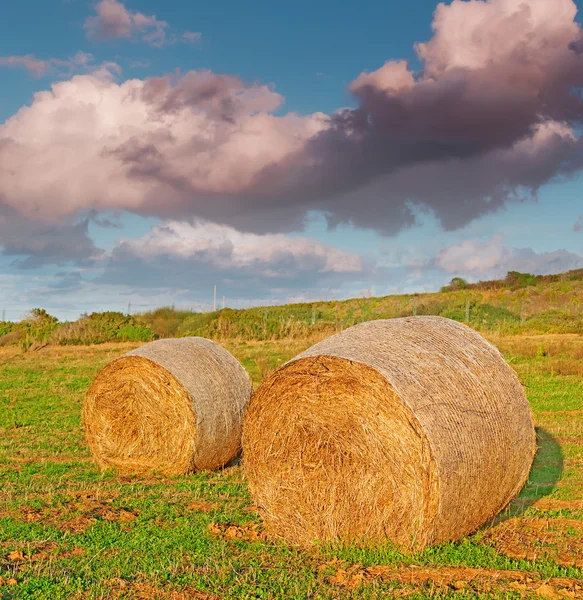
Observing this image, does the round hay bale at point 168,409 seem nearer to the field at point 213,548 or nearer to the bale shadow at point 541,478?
the field at point 213,548

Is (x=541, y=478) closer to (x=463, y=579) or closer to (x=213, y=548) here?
(x=463, y=579)

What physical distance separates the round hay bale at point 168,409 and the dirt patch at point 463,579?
16.5 feet

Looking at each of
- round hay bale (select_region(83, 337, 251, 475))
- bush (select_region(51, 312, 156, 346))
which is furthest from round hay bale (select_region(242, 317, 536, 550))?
bush (select_region(51, 312, 156, 346))

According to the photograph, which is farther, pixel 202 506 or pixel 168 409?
pixel 168 409

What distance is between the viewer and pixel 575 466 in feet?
37.4

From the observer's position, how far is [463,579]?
632cm

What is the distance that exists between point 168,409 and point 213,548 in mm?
4459

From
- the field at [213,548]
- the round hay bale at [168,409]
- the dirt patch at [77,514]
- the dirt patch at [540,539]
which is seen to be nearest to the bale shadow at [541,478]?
the field at [213,548]

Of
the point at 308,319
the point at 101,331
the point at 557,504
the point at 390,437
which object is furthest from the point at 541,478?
the point at 308,319

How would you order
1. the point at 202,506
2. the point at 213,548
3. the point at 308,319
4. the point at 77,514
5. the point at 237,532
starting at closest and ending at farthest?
the point at 213,548 → the point at 237,532 → the point at 77,514 → the point at 202,506 → the point at 308,319

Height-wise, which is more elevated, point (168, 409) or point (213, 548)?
point (168, 409)

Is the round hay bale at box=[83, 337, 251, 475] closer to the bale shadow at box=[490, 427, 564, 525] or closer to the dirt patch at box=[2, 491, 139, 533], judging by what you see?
the dirt patch at box=[2, 491, 139, 533]

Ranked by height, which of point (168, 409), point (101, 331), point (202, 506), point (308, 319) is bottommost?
point (202, 506)

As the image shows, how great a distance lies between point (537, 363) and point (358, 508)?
1814 centimetres
